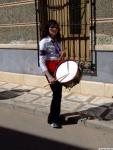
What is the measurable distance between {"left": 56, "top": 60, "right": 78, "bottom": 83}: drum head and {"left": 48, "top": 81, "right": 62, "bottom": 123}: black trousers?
0.63 feet

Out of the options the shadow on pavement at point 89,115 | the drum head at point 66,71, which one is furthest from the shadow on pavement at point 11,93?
the drum head at point 66,71

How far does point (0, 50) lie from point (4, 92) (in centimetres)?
150

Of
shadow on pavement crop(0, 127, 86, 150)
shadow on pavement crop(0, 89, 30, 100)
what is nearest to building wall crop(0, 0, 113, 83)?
shadow on pavement crop(0, 89, 30, 100)

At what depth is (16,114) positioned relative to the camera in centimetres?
721

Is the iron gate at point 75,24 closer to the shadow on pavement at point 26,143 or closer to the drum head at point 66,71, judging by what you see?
the drum head at point 66,71

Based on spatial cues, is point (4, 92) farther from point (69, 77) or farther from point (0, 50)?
point (69, 77)

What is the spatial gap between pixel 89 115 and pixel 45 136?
1024 millimetres

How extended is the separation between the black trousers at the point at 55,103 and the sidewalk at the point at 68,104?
306 millimetres

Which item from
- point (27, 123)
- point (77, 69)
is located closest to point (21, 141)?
point (27, 123)

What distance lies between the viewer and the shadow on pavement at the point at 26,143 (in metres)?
5.47

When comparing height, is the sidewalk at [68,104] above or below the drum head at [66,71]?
below

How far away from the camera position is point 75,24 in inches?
324

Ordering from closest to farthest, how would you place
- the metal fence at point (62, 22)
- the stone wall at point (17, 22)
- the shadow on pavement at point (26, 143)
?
1. the shadow on pavement at point (26, 143)
2. the metal fence at point (62, 22)
3. the stone wall at point (17, 22)

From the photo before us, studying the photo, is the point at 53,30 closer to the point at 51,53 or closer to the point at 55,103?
the point at 51,53
